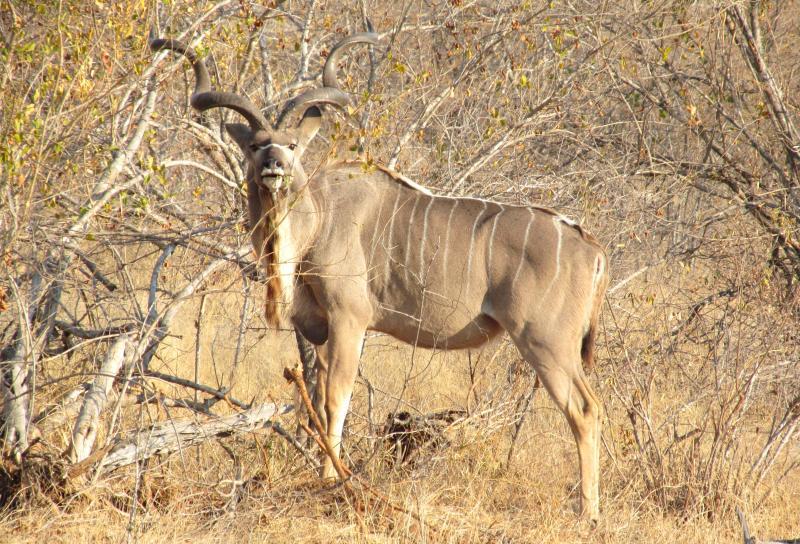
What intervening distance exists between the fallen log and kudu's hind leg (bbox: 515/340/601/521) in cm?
98

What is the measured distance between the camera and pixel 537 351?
12.4 ft

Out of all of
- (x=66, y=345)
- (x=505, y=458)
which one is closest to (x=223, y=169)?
(x=66, y=345)

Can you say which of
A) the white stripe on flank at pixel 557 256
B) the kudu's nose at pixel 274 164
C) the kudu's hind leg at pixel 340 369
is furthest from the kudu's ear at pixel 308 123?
the white stripe on flank at pixel 557 256

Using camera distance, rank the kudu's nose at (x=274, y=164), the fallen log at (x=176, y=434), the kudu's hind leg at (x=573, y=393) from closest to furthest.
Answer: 1. the fallen log at (x=176, y=434)
2. the kudu's nose at (x=274, y=164)
3. the kudu's hind leg at (x=573, y=393)

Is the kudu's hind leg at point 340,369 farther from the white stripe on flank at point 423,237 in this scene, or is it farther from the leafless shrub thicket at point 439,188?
the white stripe on flank at point 423,237

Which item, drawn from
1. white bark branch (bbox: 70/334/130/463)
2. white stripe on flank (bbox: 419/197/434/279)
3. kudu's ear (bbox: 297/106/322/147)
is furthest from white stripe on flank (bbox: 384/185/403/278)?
white bark branch (bbox: 70/334/130/463)

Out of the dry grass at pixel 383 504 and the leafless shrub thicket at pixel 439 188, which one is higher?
the leafless shrub thicket at pixel 439 188

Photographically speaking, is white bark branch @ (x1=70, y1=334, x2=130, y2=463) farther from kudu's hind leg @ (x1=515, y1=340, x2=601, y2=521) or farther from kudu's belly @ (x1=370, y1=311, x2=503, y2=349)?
kudu's hind leg @ (x1=515, y1=340, x2=601, y2=521)

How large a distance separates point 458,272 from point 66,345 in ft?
5.17

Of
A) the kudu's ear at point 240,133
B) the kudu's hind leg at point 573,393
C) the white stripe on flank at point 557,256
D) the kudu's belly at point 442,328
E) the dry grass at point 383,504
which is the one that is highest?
the kudu's ear at point 240,133

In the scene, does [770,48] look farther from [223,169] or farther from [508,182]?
[223,169]

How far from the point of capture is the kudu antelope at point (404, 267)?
12.4ft

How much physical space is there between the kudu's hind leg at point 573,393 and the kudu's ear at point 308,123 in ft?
3.89

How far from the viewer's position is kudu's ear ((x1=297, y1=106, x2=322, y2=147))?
3.98 metres
